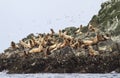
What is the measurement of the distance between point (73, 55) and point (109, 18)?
16.0 metres

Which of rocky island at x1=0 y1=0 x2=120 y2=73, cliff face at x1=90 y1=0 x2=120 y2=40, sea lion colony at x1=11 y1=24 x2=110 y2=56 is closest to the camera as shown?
rocky island at x1=0 y1=0 x2=120 y2=73

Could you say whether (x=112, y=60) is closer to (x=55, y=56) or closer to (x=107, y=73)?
(x=107, y=73)

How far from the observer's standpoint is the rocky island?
5191cm

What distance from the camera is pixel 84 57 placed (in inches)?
2078

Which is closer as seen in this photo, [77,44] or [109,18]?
[77,44]

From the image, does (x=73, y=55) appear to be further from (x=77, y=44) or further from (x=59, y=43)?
(x=59, y=43)

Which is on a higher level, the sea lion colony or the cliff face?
the cliff face

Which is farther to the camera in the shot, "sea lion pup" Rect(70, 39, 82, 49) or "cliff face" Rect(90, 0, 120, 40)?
"cliff face" Rect(90, 0, 120, 40)

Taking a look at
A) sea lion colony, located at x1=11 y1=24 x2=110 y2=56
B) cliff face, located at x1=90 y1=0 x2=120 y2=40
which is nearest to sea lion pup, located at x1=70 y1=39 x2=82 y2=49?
sea lion colony, located at x1=11 y1=24 x2=110 y2=56

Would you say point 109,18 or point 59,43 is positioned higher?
point 109,18

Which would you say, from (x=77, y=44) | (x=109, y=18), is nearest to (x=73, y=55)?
(x=77, y=44)

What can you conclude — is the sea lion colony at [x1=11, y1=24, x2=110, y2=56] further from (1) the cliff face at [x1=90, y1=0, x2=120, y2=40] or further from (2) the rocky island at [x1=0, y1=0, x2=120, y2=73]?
(1) the cliff face at [x1=90, y1=0, x2=120, y2=40]

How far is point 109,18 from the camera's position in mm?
68500

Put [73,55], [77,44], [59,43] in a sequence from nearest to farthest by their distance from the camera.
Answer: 1. [73,55]
2. [77,44]
3. [59,43]
